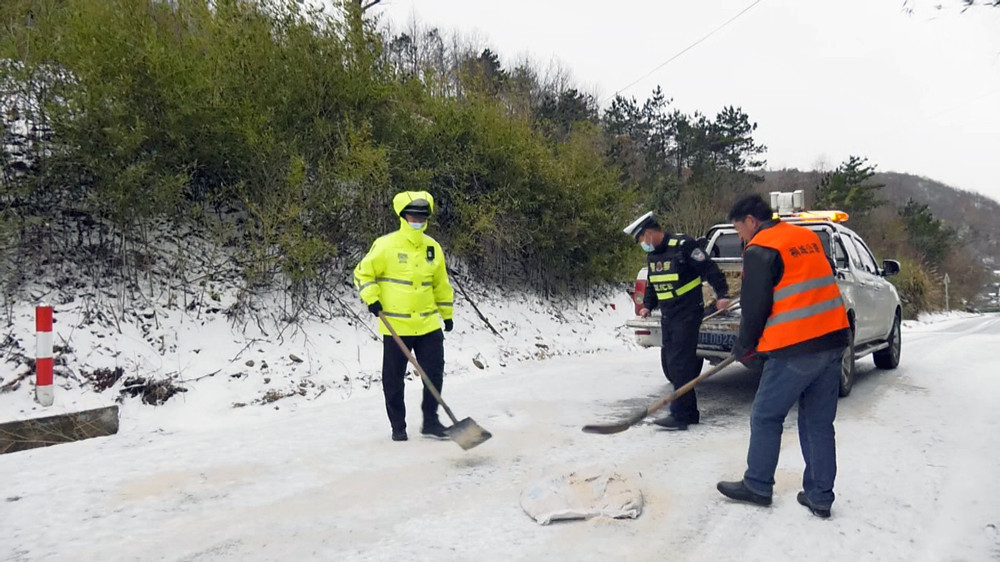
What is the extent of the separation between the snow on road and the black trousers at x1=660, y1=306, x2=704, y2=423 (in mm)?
276

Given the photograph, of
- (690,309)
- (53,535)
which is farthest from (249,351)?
(690,309)

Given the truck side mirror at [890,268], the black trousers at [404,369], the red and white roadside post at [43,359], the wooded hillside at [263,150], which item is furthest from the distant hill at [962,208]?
the red and white roadside post at [43,359]

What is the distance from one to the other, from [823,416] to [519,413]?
295 centimetres

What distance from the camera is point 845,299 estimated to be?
6.20m

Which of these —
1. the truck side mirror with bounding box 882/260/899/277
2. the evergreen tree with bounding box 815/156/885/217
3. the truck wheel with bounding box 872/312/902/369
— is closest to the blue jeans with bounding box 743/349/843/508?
the truck side mirror with bounding box 882/260/899/277

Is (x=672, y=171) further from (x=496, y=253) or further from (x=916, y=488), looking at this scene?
(x=916, y=488)

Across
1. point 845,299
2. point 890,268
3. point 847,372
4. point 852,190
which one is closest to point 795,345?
point 845,299

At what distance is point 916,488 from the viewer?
3.85 meters

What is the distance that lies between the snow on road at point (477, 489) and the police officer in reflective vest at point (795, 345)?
0.24m

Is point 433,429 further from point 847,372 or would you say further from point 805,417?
point 847,372

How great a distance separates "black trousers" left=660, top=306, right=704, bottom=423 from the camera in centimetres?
538

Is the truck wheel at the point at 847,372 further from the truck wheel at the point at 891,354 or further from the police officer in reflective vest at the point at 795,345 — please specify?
the police officer in reflective vest at the point at 795,345

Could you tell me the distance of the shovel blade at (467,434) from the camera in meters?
4.76

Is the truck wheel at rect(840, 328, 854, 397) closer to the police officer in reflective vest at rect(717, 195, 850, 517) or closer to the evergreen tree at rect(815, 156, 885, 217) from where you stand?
the police officer in reflective vest at rect(717, 195, 850, 517)
